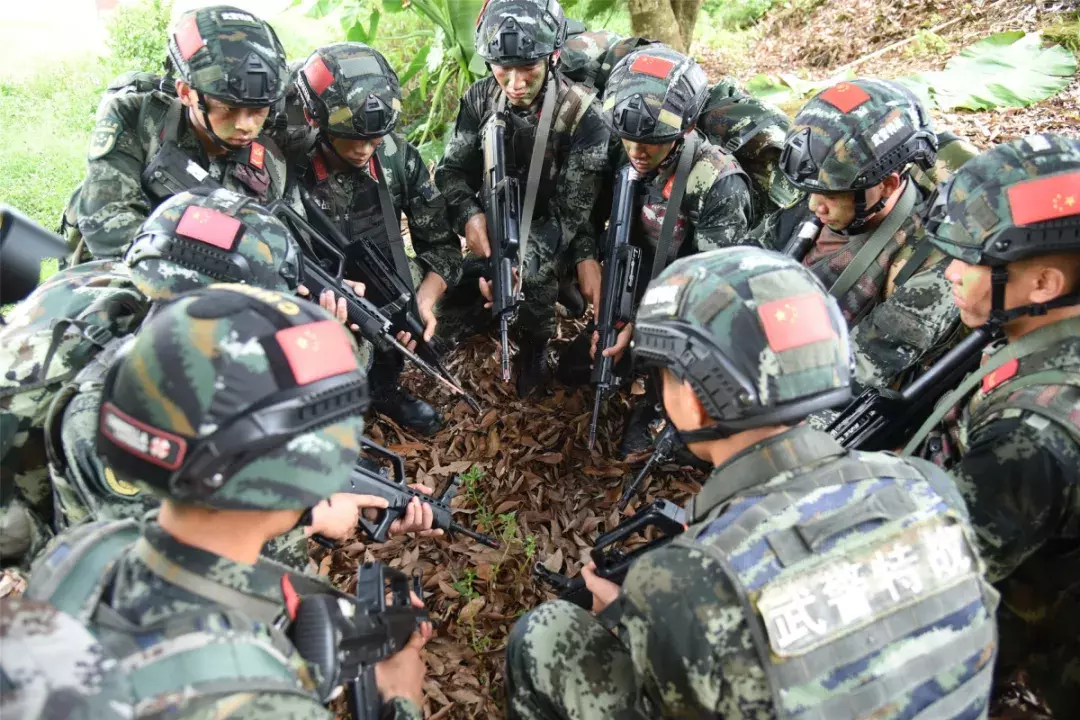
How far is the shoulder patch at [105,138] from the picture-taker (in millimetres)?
4422

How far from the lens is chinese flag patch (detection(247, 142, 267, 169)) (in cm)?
468

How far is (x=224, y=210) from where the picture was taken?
3270 mm

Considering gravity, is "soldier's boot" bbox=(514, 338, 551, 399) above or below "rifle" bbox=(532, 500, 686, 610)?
below

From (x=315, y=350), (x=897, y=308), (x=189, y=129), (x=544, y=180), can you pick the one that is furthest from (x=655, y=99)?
(x=315, y=350)

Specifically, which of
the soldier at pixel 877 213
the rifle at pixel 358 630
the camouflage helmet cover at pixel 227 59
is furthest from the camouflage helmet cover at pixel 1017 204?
the camouflage helmet cover at pixel 227 59

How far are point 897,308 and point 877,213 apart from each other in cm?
59

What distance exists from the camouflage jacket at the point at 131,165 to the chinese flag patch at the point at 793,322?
3.60 m

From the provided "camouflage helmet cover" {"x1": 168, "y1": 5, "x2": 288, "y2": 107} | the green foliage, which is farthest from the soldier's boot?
the green foliage

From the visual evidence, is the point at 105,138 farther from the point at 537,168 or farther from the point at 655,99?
the point at 655,99

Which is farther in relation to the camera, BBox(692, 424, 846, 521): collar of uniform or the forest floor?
the forest floor

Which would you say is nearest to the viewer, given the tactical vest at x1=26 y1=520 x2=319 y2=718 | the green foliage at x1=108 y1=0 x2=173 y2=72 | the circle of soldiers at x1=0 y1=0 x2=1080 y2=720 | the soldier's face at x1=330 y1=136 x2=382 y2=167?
the tactical vest at x1=26 y1=520 x2=319 y2=718

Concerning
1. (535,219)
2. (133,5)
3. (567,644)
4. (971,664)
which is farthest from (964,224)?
(133,5)

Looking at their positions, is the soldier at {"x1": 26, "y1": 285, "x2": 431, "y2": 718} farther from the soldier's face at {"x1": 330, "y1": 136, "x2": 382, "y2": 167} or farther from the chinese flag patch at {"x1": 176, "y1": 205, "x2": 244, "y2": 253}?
the soldier's face at {"x1": 330, "y1": 136, "x2": 382, "y2": 167}

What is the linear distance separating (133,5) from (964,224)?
10061 mm
